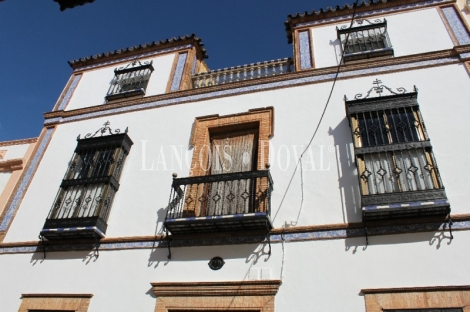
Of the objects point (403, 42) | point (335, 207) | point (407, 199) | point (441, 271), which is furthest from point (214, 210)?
point (403, 42)

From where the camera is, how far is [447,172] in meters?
5.37

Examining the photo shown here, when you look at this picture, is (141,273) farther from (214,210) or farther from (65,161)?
(65,161)

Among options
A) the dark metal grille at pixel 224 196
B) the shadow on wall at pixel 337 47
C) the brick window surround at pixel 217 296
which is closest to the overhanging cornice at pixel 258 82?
the shadow on wall at pixel 337 47

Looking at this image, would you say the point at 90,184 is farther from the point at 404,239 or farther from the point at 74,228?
the point at 404,239

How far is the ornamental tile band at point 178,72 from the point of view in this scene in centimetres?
834

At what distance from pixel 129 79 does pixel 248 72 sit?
2.81 m

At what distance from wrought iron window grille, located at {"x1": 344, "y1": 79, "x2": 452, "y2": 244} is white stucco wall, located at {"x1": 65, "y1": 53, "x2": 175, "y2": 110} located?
13.6 ft

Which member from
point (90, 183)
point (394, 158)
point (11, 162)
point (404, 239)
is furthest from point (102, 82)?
point (404, 239)

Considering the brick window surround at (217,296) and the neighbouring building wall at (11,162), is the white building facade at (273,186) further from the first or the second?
the neighbouring building wall at (11,162)

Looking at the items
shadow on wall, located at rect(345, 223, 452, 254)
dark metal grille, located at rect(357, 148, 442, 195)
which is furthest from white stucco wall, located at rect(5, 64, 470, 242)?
shadow on wall, located at rect(345, 223, 452, 254)

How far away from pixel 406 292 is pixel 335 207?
141 cm

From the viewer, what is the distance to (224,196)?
5.89 m

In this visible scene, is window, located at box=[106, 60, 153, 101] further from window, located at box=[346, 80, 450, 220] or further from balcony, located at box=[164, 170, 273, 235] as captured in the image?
window, located at box=[346, 80, 450, 220]

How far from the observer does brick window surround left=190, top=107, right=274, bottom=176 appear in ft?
21.5
